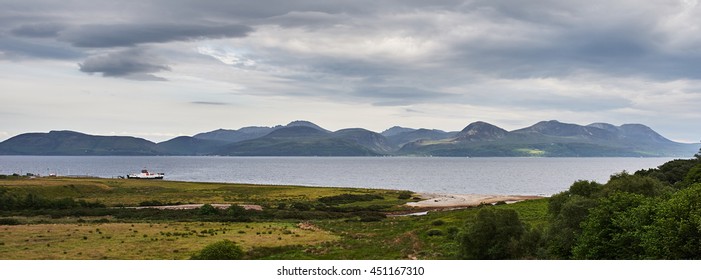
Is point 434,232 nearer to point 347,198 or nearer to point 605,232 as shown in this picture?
point 605,232

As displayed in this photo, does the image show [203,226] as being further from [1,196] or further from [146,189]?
[146,189]

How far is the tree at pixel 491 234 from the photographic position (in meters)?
43.0

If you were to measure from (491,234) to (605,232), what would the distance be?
27.9ft

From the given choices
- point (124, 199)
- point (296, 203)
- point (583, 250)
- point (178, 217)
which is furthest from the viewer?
point (124, 199)

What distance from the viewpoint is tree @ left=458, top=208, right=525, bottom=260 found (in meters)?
43.0

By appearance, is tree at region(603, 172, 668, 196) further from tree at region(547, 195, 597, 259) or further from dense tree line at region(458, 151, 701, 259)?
tree at region(547, 195, 597, 259)

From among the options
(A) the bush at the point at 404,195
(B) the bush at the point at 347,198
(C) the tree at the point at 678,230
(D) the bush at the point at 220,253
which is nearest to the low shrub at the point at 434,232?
(D) the bush at the point at 220,253

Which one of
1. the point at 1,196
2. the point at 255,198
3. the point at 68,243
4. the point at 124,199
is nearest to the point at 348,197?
the point at 255,198

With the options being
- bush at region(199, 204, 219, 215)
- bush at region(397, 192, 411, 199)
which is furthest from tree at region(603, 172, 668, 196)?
bush at region(397, 192, 411, 199)

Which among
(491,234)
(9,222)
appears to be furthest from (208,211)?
(491,234)

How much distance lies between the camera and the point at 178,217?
9350cm

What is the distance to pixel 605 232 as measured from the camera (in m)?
38.8

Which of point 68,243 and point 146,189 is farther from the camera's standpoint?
point 146,189
